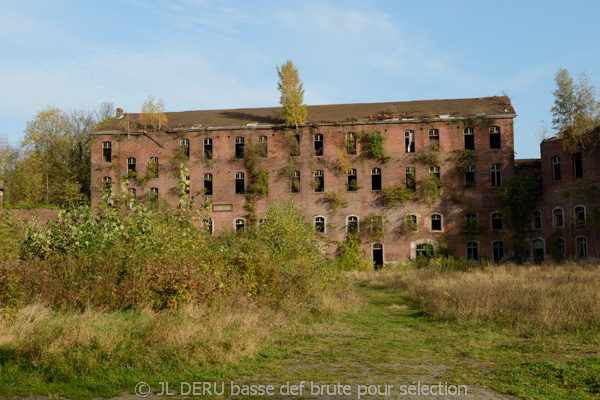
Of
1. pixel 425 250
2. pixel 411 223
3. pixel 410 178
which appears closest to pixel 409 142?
pixel 410 178

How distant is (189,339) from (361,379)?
2.73 meters

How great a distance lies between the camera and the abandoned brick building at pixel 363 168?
32562mm

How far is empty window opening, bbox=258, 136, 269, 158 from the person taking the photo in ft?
114

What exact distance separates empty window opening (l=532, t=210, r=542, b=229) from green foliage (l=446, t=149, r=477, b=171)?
16.6 feet

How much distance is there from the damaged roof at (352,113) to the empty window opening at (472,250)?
27.8 ft

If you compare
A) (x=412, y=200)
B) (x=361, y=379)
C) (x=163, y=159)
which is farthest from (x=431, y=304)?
(x=163, y=159)

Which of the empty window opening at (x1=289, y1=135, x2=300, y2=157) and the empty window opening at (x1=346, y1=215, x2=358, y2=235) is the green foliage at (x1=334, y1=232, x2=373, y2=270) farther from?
the empty window opening at (x1=289, y1=135, x2=300, y2=157)

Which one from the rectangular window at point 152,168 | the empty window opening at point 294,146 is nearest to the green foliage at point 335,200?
the empty window opening at point 294,146

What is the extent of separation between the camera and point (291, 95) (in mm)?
34000

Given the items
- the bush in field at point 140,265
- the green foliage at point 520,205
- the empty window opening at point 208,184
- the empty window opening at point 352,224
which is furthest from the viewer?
the empty window opening at point 208,184

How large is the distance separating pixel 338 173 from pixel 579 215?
14648mm

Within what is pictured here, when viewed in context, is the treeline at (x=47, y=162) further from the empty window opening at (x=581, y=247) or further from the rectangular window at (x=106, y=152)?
the empty window opening at (x=581, y=247)

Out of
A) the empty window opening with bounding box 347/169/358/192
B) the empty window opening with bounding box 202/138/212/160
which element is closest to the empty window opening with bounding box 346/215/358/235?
the empty window opening with bounding box 347/169/358/192

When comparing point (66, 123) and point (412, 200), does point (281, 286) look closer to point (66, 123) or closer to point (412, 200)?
point (412, 200)
